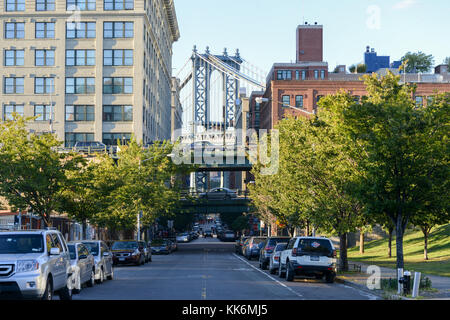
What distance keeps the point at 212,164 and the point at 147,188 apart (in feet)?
71.4

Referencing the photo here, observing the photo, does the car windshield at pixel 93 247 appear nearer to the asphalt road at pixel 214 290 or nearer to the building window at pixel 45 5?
the asphalt road at pixel 214 290

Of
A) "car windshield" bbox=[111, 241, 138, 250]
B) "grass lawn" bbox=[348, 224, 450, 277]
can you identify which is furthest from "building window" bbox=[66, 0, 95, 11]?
"car windshield" bbox=[111, 241, 138, 250]

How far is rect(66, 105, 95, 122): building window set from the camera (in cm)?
8550

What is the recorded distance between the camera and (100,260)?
87.0 ft

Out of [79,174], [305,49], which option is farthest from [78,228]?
[305,49]

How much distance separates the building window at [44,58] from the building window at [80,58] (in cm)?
204

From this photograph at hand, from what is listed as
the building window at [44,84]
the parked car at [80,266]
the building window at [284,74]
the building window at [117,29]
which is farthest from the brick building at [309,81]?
the parked car at [80,266]

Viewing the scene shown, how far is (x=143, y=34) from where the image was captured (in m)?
86.7

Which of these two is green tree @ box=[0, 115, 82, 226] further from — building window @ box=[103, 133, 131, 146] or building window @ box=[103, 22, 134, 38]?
building window @ box=[103, 22, 134, 38]

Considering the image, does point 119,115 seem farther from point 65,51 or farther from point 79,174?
point 79,174

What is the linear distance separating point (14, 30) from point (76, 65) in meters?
9.00

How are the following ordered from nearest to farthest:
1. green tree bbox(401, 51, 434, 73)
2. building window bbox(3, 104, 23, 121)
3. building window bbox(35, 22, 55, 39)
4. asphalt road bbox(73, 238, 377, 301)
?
asphalt road bbox(73, 238, 377, 301), building window bbox(3, 104, 23, 121), building window bbox(35, 22, 55, 39), green tree bbox(401, 51, 434, 73)

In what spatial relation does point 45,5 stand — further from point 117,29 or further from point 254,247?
point 254,247

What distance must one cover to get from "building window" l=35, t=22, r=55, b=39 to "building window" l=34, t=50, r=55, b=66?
2.04 meters
